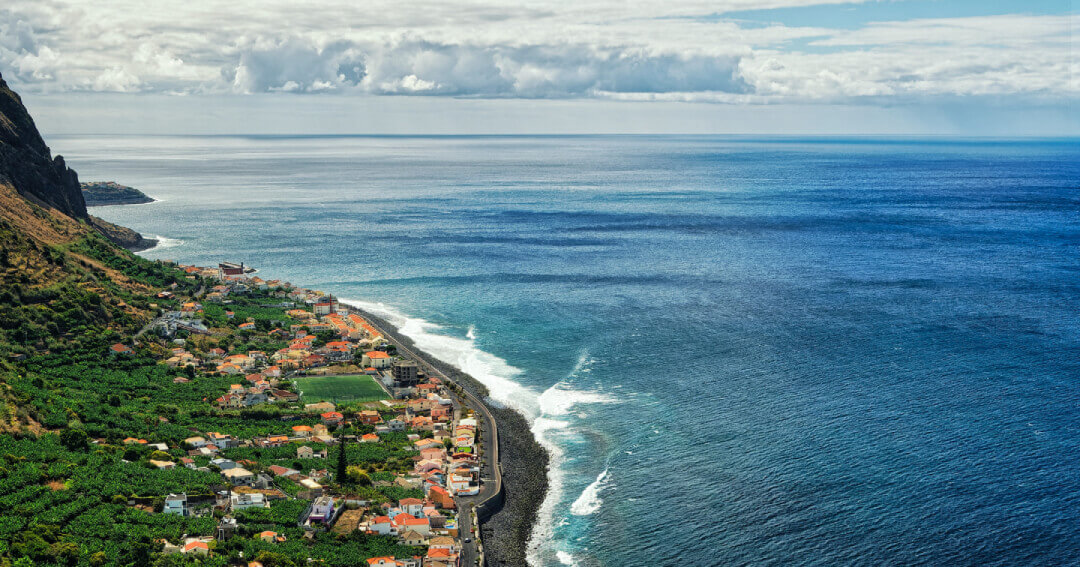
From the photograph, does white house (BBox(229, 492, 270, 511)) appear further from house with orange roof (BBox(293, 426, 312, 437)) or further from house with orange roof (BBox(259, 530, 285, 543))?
house with orange roof (BBox(293, 426, 312, 437))

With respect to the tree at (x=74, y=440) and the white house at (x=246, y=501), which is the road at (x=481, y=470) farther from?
the tree at (x=74, y=440)

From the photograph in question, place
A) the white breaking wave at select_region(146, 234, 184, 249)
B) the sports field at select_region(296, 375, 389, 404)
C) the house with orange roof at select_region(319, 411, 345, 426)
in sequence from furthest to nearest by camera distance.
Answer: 1. the white breaking wave at select_region(146, 234, 184, 249)
2. the sports field at select_region(296, 375, 389, 404)
3. the house with orange roof at select_region(319, 411, 345, 426)

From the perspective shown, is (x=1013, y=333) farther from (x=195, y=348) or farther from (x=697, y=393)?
(x=195, y=348)

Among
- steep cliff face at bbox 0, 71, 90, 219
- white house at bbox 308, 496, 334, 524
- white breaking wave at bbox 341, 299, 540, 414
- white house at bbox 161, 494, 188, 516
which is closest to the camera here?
white house at bbox 161, 494, 188, 516

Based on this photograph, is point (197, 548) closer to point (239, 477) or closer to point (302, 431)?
point (239, 477)

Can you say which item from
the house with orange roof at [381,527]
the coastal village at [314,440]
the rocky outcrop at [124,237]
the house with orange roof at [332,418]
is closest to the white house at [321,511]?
the coastal village at [314,440]

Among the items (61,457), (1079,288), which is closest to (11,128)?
(61,457)

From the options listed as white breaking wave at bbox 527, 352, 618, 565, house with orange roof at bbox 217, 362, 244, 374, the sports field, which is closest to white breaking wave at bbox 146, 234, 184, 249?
house with orange roof at bbox 217, 362, 244, 374

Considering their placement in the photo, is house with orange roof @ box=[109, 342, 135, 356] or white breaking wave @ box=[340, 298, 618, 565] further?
house with orange roof @ box=[109, 342, 135, 356]
